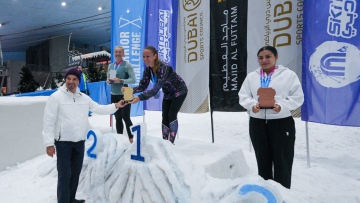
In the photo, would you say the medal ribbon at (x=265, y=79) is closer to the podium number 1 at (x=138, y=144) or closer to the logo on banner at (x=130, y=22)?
the podium number 1 at (x=138, y=144)

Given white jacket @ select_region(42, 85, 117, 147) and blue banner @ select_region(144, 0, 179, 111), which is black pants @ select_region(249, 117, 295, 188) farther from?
blue banner @ select_region(144, 0, 179, 111)

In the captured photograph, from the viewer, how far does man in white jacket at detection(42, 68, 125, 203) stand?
6.64 ft

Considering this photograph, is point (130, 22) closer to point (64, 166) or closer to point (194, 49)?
point (194, 49)

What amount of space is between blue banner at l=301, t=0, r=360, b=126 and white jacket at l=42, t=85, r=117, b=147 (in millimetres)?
2816

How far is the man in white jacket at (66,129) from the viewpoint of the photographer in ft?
6.64

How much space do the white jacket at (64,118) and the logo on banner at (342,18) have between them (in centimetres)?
303

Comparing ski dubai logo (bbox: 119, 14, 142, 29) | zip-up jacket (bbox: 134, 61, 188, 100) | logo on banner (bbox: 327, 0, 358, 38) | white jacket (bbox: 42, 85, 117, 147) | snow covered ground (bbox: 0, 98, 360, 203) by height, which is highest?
ski dubai logo (bbox: 119, 14, 142, 29)

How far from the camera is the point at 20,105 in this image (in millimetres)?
3723

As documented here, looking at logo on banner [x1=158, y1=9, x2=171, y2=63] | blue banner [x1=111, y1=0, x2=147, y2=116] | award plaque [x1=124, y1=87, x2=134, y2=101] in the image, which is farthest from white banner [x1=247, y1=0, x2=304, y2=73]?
blue banner [x1=111, y1=0, x2=147, y2=116]

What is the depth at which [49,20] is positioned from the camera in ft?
57.2

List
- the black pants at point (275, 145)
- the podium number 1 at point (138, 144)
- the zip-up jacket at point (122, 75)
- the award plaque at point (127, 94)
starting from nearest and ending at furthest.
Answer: the black pants at point (275, 145), the podium number 1 at point (138, 144), the award plaque at point (127, 94), the zip-up jacket at point (122, 75)

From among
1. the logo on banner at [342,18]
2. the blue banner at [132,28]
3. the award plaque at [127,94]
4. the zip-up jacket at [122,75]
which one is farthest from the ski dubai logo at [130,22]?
the logo on banner at [342,18]

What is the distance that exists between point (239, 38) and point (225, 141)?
2.00 meters

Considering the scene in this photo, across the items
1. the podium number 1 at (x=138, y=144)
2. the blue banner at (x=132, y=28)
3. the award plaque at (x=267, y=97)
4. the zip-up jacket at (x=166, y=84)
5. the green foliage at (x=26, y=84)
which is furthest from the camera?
the green foliage at (x=26, y=84)
